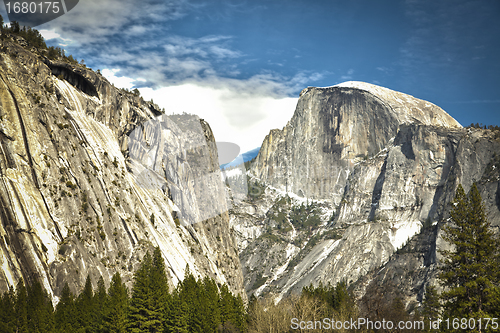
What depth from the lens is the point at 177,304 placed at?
5444 centimetres

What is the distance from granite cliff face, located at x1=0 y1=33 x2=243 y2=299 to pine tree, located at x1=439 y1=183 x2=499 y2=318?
4753cm

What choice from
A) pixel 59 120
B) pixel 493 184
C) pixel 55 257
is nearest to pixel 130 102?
pixel 59 120

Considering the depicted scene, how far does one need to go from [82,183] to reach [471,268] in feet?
193

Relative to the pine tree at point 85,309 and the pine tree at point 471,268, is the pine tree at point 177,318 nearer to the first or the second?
the pine tree at point 85,309

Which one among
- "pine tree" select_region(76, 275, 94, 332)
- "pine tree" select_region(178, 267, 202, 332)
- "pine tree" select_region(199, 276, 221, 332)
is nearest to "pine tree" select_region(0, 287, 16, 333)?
"pine tree" select_region(76, 275, 94, 332)

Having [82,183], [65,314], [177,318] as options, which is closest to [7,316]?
[65,314]

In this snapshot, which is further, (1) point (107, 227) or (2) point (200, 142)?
(2) point (200, 142)

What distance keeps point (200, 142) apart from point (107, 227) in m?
62.8

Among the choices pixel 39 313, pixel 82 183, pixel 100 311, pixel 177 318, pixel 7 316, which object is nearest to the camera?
pixel 7 316

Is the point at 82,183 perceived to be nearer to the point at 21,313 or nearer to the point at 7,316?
the point at 21,313

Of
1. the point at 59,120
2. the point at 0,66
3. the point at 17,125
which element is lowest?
the point at 17,125

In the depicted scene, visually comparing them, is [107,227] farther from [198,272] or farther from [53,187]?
[198,272]

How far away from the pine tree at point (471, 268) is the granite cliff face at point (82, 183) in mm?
47530

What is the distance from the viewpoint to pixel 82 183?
7175 centimetres
